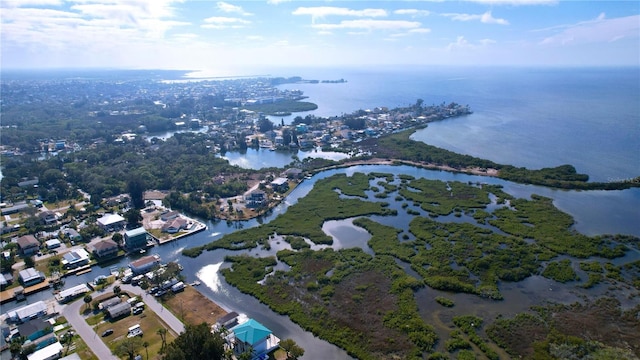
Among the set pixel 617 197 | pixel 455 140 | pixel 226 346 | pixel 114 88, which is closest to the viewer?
pixel 226 346

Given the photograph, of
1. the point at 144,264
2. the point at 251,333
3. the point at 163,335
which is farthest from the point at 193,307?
the point at 144,264

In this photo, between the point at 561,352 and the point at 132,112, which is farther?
the point at 132,112

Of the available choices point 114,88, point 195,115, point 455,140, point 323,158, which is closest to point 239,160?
point 323,158

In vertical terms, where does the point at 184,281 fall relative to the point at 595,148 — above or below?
below

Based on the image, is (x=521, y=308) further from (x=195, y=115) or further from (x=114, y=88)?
(x=114, y=88)

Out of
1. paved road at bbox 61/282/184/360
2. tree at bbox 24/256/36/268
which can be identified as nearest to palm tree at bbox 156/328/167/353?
paved road at bbox 61/282/184/360

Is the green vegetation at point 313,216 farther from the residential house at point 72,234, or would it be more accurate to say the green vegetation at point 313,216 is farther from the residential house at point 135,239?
the residential house at point 72,234

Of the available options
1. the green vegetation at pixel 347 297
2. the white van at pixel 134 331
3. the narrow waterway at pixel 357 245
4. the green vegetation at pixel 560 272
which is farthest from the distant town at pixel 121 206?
the green vegetation at pixel 560 272
